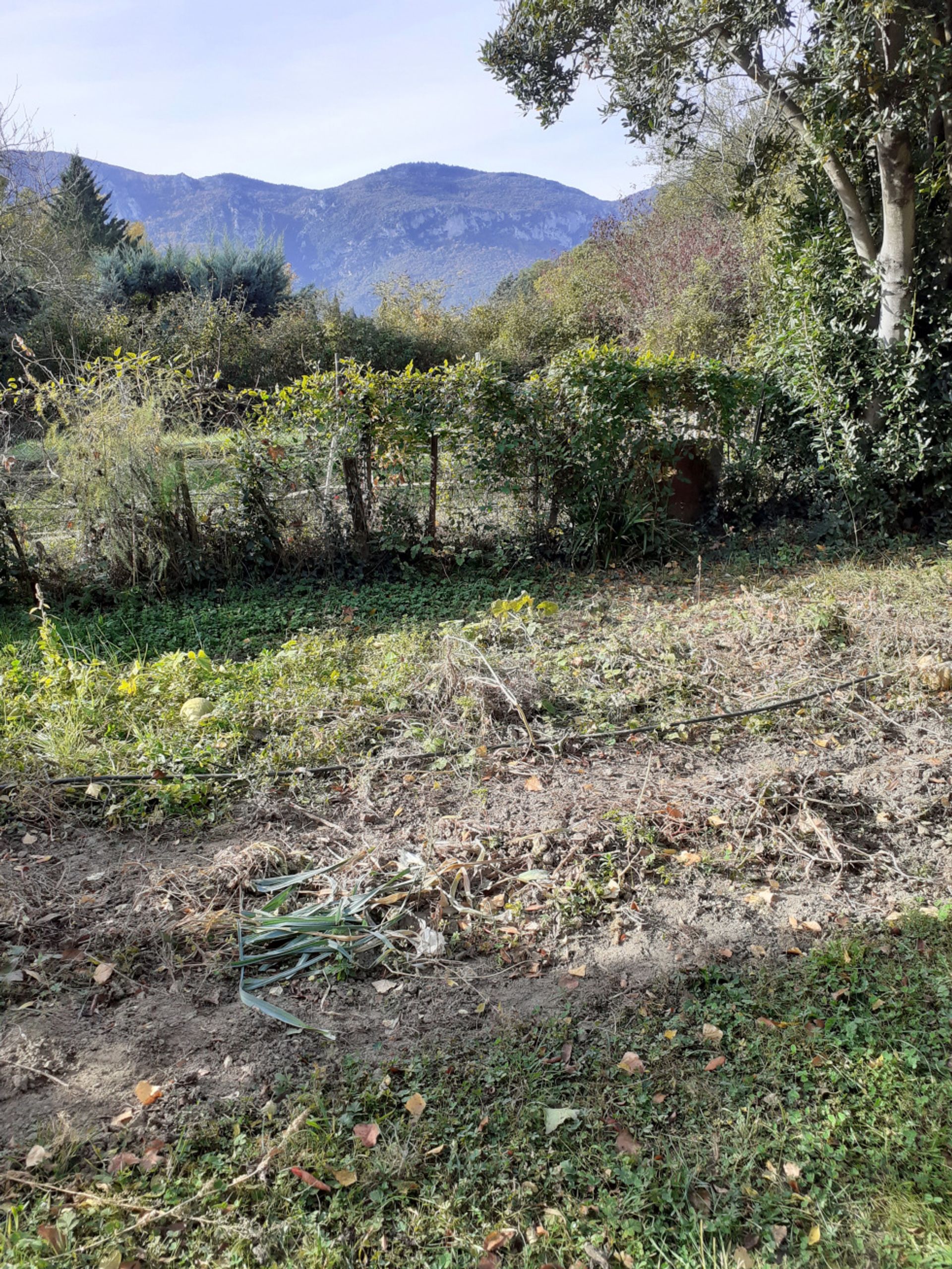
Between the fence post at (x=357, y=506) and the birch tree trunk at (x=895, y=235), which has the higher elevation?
the birch tree trunk at (x=895, y=235)

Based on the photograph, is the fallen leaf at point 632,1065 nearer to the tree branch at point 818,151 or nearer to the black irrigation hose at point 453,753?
the black irrigation hose at point 453,753

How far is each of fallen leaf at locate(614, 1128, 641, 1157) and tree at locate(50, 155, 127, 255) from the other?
2848cm

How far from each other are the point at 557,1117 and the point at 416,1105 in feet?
1.21

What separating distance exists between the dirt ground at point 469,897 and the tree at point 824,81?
5010mm

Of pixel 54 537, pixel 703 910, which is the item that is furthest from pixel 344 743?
pixel 54 537

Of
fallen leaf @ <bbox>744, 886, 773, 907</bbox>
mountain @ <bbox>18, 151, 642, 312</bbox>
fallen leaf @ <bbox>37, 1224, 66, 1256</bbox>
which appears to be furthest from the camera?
mountain @ <bbox>18, 151, 642, 312</bbox>

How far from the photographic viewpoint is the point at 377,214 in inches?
5089

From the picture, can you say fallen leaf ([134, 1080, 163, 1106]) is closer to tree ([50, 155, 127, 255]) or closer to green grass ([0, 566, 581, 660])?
green grass ([0, 566, 581, 660])

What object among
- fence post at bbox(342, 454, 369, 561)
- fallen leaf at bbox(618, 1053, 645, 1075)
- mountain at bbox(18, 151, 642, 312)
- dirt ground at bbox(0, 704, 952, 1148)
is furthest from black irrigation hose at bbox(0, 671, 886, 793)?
mountain at bbox(18, 151, 642, 312)

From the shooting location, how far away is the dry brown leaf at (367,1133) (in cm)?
192

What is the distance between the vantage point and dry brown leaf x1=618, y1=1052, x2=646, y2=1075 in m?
2.11

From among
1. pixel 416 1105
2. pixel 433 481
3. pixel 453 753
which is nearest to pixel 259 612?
pixel 433 481

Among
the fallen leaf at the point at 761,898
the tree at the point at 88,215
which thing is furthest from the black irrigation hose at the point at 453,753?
the tree at the point at 88,215

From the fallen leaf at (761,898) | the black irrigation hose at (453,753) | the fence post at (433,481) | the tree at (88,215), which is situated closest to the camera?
the fallen leaf at (761,898)
